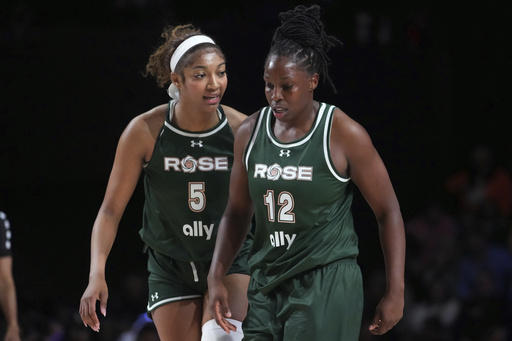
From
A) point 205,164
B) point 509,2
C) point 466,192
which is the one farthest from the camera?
point 509,2

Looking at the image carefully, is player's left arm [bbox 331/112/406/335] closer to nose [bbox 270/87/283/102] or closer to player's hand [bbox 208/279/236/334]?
nose [bbox 270/87/283/102]

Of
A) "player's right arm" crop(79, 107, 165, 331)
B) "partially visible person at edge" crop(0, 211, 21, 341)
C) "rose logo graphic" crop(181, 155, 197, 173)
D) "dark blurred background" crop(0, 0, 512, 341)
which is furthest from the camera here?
"dark blurred background" crop(0, 0, 512, 341)

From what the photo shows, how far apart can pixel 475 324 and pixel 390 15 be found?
346cm

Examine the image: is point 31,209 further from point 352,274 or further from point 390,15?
point 352,274

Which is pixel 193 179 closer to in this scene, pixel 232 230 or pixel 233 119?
pixel 233 119

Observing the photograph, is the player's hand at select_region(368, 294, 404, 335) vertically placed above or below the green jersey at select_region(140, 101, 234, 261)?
below

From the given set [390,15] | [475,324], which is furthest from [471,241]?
[390,15]

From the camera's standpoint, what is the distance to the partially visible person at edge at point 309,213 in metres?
3.16

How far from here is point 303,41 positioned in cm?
333

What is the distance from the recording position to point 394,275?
3.14 meters

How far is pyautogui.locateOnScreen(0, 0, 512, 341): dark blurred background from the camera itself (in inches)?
310

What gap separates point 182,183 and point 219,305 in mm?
733

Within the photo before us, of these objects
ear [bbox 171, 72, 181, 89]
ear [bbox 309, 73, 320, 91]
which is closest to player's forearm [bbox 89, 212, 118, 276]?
ear [bbox 171, 72, 181, 89]

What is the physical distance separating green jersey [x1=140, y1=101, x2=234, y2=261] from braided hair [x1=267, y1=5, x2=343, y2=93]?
0.70 m
